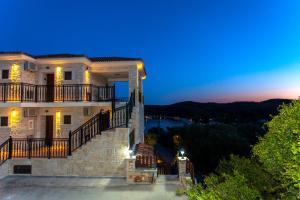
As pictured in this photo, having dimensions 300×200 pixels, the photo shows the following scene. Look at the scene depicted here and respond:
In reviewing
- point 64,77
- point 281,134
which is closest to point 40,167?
point 64,77

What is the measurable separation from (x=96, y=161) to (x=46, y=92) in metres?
7.41

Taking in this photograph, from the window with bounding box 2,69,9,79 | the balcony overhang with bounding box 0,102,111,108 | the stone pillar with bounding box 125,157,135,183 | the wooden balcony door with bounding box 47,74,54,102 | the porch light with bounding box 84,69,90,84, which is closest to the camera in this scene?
the stone pillar with bounding box 125,157,135,183

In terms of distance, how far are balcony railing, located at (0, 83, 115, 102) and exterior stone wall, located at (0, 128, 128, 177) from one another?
3708 millimetres

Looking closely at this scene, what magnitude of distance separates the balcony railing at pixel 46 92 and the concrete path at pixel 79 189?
16.9 ft

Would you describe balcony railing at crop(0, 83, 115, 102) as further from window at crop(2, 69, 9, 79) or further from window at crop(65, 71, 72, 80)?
window at crop(2, 69, 9, 79)

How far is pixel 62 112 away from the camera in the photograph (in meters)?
16.2

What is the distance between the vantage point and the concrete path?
9.05 meters

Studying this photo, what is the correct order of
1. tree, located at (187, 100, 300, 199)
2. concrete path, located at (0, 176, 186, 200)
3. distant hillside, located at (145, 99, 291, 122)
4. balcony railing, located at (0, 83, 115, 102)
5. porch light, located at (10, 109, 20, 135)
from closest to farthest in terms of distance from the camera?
1. tree, located at (187, 100, 300, 199)
2. concrete path, located at (0, 176, 186, 200)
3. balcony railing, located at (0, 83, 115, 102)
4. porch light, located at (10, 109, 20, 135)
5. distant hillside, located at (145, 99, 291, 122)

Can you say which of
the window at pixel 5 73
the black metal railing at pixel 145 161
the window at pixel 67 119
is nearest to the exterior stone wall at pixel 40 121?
the window at pixel 67 119

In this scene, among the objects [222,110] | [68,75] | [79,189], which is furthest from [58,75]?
[222,110]

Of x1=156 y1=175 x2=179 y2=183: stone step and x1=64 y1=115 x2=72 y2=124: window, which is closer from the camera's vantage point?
x1=156 y1=175 x2=179 y2=183: stone step

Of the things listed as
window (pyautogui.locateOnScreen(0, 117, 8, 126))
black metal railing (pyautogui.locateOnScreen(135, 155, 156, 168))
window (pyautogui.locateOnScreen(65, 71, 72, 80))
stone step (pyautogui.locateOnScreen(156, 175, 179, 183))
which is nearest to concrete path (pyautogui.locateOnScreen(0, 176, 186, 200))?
stone step (pyautogui.locateOnScreen(156, 175, 179, 183))

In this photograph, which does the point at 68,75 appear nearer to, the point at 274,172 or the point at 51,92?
the point at 51,92

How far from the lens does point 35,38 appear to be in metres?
72.6
